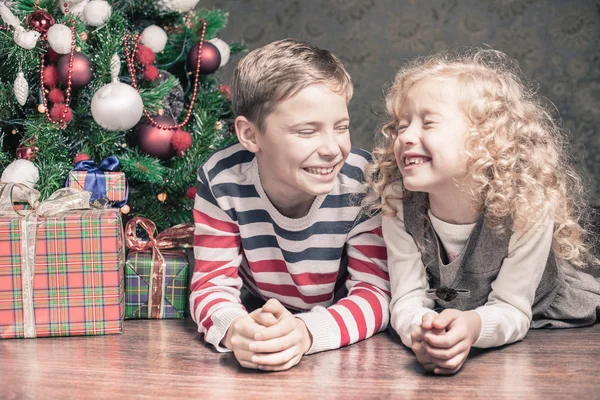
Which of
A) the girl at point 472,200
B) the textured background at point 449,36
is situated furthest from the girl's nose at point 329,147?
the textured background at point 449,36

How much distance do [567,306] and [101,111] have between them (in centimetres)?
109

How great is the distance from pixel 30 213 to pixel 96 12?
0.57 m

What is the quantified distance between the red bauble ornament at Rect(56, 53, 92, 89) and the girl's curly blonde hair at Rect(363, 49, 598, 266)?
0.73 m

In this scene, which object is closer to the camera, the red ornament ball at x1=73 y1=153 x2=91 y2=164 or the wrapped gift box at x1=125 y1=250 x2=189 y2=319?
the wrapped gift box at x1=125 y1=250 x2=189 y2=319

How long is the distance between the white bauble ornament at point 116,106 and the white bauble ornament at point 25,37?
0.58ft

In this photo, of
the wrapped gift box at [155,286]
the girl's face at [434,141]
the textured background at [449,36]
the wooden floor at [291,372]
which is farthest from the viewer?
the textured background at [449,36]

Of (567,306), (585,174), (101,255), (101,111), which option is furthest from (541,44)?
(101,255)

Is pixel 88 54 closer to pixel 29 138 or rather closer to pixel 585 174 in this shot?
pixel 29 138

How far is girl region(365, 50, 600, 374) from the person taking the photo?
130 cm

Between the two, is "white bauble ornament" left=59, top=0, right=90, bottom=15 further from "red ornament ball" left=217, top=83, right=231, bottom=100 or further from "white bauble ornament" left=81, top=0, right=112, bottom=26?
"red ornament ball" left=217, top=83, right=231, bottom=100

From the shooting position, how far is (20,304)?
4.63ft

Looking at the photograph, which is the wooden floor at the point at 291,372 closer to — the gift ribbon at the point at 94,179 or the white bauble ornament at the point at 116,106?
the gift ribbon at the point at 94,179

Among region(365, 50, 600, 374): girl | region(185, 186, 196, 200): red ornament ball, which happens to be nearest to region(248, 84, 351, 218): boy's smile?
region(365, 50, 600, 374): girl

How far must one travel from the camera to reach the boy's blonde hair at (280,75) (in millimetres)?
1338
